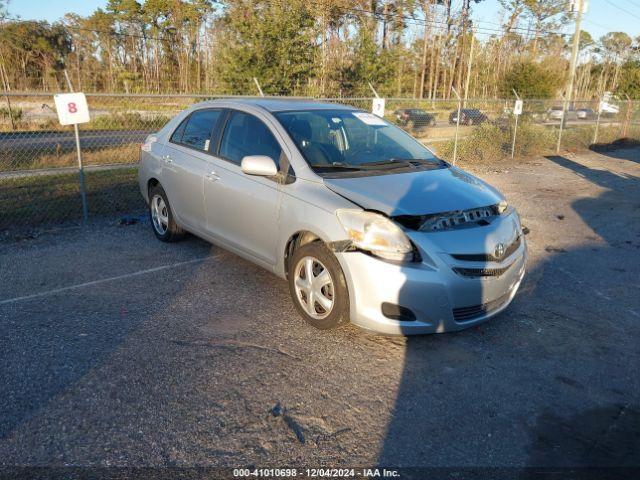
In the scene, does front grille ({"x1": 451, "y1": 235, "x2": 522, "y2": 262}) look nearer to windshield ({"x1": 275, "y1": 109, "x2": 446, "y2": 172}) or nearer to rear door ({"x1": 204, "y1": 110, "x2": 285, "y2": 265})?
windshield ({"x1": 275, "y1": 109, "x2": 446, "y2": 172})

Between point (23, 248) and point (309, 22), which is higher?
point (309, 22)

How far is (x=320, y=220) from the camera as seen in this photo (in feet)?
12.7

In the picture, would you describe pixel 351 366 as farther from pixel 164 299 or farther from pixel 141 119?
pixel 141 119

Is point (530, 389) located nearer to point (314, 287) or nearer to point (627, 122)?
point (314, 287)

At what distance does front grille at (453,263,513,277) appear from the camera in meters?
3.59

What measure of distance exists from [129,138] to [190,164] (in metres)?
7.45

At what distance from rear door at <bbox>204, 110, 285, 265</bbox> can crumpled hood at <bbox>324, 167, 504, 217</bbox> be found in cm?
64

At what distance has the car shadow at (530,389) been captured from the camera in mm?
2721

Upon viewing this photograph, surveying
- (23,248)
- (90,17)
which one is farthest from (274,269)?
(90,17)

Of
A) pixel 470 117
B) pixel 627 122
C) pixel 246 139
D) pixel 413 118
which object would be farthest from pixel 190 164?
pixel 627 122

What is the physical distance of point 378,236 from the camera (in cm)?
362

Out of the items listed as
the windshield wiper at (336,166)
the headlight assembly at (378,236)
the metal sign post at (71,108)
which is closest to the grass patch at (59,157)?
the metal sign post at (71,108)

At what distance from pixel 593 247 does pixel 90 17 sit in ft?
147

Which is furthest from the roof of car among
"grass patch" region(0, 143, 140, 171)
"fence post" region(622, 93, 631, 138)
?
"fence post" region(622, 93, 631, 138)
